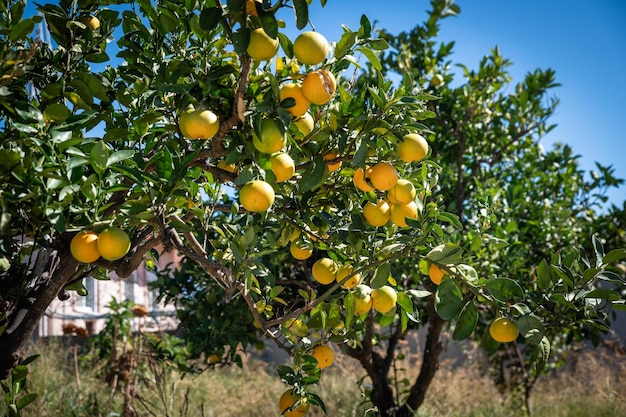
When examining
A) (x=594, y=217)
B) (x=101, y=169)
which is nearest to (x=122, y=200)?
(x=101, y=169)

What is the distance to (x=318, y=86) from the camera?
1071 mm

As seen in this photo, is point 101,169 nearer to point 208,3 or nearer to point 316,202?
point 208,3

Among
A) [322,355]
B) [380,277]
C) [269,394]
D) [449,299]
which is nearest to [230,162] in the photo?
[380,277]

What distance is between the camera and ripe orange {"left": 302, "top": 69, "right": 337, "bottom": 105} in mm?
1072

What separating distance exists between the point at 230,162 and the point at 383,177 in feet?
1.12

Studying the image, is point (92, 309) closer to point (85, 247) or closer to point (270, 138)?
point (85, 247)

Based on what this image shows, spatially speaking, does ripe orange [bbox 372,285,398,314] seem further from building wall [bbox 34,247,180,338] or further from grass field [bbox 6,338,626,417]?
building wall [bbox 34,247,180,338]

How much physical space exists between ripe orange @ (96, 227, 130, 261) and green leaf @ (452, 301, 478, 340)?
2.42 feet

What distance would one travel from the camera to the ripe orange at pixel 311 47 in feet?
3.42

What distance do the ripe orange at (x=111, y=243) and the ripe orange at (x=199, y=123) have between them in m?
0.26

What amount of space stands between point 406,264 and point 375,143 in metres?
2.10

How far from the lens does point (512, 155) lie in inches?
159

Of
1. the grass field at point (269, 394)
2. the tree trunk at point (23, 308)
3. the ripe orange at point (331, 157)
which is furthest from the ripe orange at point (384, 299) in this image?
the grass field at point (269, 394)

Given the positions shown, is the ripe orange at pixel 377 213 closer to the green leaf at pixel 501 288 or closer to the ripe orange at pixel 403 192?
the ripe orange at pixel 403 192
